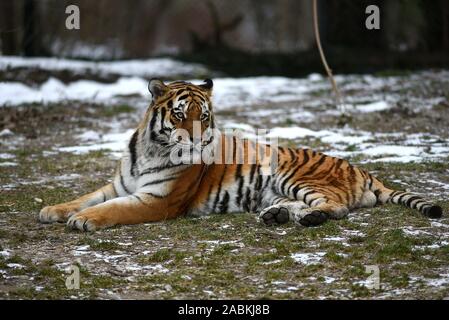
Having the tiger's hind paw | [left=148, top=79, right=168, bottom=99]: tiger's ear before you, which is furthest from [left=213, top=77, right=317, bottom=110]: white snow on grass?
the tiger's hind paw

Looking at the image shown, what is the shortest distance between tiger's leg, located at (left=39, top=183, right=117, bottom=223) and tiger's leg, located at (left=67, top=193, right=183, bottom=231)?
0.23m

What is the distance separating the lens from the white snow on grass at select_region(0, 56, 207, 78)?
14.1m

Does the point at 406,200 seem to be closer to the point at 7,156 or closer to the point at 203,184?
the point at 203,184

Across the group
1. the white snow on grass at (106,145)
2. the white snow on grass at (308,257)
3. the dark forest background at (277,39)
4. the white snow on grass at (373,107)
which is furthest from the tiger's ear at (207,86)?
the dark forest background at (277,39)

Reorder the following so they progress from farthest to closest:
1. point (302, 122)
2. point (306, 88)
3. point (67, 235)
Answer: point (306, 88) → point (302, 122) → point (67, 235)

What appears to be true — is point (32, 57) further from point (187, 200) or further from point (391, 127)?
point (187, 200)

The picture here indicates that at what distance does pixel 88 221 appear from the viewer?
5344 mm

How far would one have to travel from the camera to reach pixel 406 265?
455 cm

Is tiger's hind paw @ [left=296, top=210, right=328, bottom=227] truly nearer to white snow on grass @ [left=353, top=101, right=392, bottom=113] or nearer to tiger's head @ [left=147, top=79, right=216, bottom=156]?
tiger's head @ [left=147, top=79, right=216, bottom=156]

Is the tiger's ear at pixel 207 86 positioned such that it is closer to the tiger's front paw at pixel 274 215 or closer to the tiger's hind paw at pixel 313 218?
the tiger's front paw at pixel 274 215

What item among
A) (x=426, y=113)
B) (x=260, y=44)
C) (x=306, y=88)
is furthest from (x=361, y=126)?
(x=260, y=44)

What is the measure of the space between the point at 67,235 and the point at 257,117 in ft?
19.5

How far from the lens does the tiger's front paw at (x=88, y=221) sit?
210 inches

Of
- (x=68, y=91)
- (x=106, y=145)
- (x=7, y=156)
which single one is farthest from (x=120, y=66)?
(x=7, y=156)
